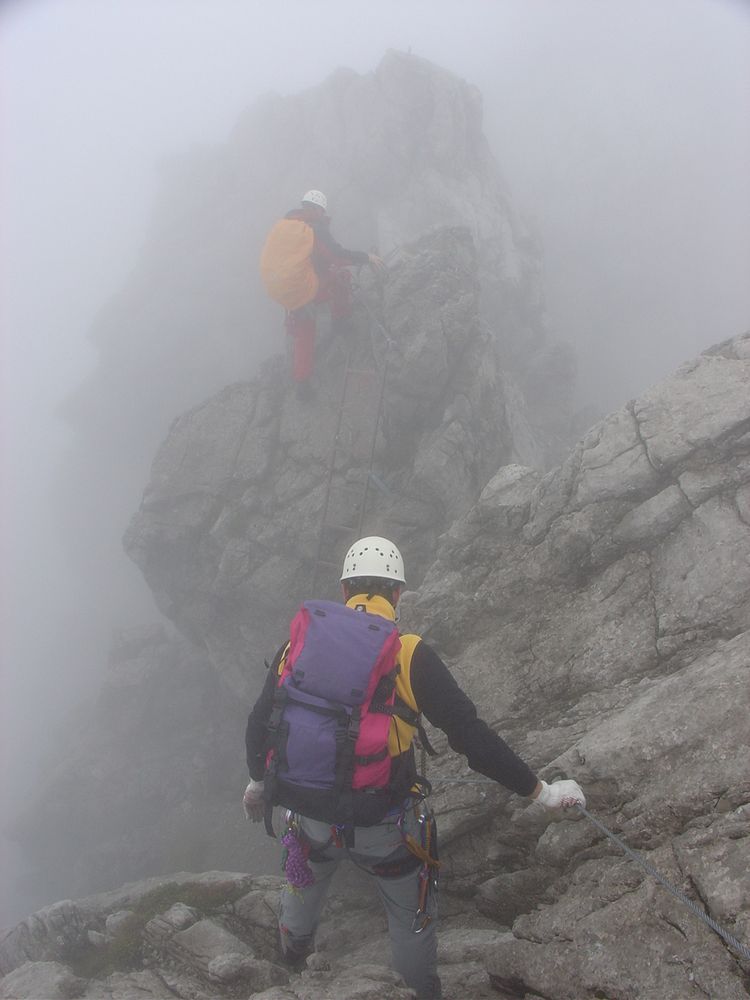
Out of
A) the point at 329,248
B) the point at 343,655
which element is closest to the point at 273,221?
the point at 329,248

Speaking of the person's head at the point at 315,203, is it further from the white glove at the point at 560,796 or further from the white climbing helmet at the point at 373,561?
the white glove at the point at 560,796

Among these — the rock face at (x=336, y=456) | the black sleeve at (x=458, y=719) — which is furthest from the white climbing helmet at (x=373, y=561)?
the rock face at (x=336, y=456)

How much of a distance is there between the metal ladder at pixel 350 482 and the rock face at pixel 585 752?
326 inches

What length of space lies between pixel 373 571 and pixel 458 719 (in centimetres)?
216

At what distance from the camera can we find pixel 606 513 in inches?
373

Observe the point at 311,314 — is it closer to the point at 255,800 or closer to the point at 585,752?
the point at 255,800

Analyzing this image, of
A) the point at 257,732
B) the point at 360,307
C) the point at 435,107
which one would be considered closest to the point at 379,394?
the point at 360,307

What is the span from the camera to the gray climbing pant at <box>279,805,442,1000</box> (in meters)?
5.70

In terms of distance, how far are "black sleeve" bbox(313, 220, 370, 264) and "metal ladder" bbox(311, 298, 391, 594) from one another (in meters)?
2.54

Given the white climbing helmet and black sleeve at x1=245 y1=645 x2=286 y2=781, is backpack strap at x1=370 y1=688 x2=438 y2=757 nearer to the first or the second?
black sleeve at x1=245 y1=645 x2=286 y2=781

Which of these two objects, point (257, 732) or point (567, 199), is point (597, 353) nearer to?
point (567, 199)

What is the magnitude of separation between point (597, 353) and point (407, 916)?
48.7m

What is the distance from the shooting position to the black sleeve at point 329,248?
59.9 ft

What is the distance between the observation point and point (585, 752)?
266 inches
